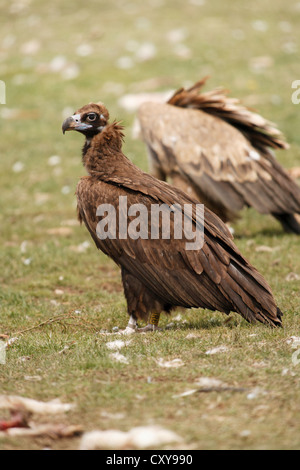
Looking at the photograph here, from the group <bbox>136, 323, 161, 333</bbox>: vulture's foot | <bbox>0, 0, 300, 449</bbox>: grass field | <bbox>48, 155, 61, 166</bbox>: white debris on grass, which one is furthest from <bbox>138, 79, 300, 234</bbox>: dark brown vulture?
<bbox>48, 155, 61, 166</bbox>: white debris on grass

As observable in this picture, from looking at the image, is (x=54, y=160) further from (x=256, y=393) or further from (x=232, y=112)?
(x=256, y=393)

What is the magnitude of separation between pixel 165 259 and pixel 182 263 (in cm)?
14

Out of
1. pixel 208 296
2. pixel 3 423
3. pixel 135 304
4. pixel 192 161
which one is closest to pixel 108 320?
pixel 135 304

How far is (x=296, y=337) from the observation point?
5285 millimetres

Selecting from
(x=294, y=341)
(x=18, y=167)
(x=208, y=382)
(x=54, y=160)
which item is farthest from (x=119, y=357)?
(x=18, y=167)

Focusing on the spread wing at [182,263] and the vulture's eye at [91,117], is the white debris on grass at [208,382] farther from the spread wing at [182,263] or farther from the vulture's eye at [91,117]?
the vulture's eye at [91,117]

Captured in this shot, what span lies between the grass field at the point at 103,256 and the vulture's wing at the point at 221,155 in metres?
0.57

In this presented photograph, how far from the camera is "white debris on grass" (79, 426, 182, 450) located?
12.1 ft

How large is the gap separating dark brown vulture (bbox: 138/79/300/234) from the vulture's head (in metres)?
2.98

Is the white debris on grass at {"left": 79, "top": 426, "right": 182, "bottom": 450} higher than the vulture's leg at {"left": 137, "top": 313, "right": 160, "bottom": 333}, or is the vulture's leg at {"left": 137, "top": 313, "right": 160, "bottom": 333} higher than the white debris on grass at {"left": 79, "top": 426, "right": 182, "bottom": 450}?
the vulture's leg at {"left": 137, "top": 313, "right": 160, "bottom": 333}

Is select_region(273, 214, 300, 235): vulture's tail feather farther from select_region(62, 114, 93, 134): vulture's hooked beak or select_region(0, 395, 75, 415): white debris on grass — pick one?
select_region(0, 395, 75, 415): white debris on grass

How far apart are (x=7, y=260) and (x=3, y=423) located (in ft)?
17.1

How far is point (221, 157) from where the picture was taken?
9.41 m

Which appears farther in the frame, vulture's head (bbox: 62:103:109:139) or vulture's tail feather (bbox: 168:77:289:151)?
vulture's tail feather (bbox: 168:77:289:151)
